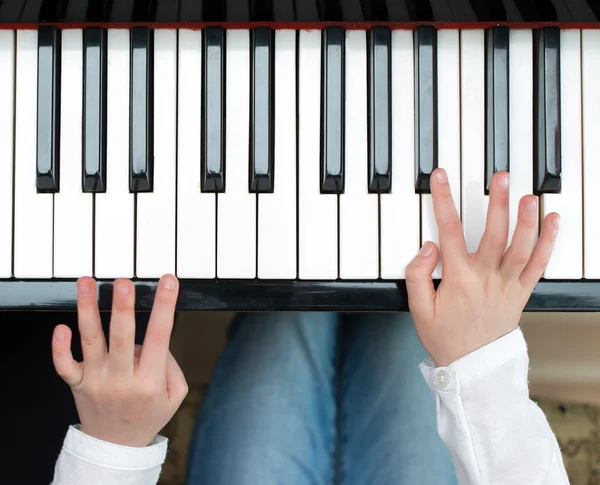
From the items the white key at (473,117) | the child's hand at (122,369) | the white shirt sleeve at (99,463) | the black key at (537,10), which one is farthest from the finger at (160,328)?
the black key at (537,10)

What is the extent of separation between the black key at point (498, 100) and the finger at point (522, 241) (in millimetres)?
58

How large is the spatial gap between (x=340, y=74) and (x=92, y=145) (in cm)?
28

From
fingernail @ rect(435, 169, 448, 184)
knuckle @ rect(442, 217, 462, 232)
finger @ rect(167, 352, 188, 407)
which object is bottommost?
finger @ rect(167, 352, 188, 407)

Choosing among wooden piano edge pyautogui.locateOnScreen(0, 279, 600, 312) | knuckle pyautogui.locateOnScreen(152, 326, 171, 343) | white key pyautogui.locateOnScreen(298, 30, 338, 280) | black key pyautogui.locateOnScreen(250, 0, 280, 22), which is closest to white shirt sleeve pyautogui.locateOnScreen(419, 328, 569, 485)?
wooden piano edge pyautogui.locateOnScreen(0, 279, 600, 312)

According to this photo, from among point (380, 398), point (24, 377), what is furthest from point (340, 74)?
point (24, 377)

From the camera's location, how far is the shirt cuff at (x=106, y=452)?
0.67 meters

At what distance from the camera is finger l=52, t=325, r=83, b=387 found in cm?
64

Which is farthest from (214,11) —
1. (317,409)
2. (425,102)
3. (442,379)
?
(317,409)

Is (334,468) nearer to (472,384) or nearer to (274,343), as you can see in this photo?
(274,343)

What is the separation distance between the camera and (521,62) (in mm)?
646

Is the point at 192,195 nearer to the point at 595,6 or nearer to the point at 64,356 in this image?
the point at 64,356

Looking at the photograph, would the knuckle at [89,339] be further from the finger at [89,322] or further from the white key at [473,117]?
the white key at [473,117]

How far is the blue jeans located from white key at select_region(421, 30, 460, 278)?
302mm

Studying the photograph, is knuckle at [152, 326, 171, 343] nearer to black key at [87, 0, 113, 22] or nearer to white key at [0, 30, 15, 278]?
white key at [0, 30, 15, 278]
